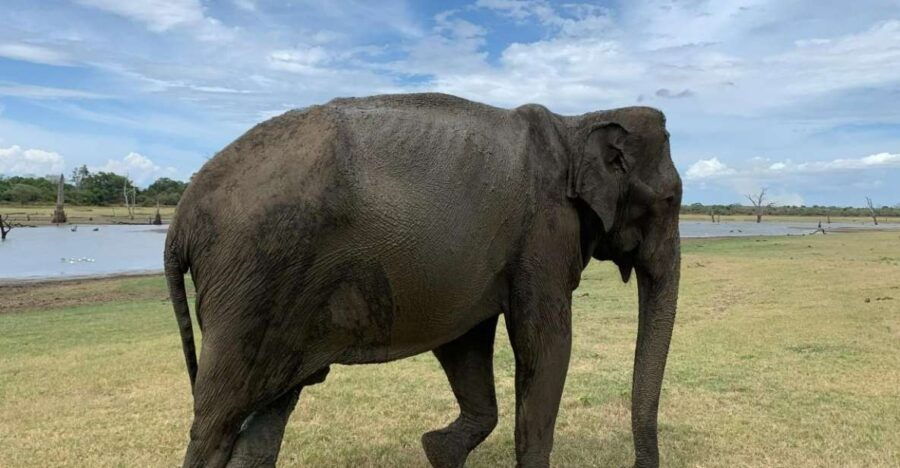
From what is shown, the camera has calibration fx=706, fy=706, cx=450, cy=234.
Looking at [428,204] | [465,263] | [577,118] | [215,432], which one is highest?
[577,118]

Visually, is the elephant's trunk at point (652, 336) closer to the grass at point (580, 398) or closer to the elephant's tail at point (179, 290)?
the grass at point (580, 398)

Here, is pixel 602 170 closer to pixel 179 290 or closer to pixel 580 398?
pixel 179 290

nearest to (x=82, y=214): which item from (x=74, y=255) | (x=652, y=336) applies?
(x=74, y=255)

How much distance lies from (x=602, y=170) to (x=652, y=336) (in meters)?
1.25

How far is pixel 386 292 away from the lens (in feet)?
11.8

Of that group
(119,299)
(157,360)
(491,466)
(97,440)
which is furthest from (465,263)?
(119,299)

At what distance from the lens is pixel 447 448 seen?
4.98 m

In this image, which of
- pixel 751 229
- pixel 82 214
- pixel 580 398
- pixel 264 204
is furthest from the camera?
pixel 82 214

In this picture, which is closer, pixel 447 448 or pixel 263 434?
pixel 263 434

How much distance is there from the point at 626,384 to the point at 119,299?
15.2 m

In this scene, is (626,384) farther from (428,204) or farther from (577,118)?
(428,204)

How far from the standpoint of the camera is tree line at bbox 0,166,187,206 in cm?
9562

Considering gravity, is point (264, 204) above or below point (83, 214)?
above

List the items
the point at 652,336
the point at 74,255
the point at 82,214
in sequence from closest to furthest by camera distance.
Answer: the point at 652,336 → the point at 74,255 → the point at 82,214
